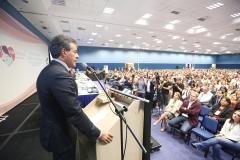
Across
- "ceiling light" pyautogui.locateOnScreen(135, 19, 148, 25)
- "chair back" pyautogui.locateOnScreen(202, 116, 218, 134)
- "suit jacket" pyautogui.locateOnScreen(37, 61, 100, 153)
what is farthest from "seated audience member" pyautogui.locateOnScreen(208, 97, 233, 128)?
"ceiling light" pyautogui.locateOnScreen(135, 19, 148, 25)

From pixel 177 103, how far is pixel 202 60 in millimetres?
30858

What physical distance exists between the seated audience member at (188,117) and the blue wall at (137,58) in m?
17.4

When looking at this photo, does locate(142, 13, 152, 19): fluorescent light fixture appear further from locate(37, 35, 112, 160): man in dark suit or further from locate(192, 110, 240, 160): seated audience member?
locate(37, 35, 112, 160): man in dark suit

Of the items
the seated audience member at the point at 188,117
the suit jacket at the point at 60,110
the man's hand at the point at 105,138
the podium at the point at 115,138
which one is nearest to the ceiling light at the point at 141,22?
the seated audience member at the point at 188,117

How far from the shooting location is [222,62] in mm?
30312

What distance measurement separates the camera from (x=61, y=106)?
Answer: 1.18 meters

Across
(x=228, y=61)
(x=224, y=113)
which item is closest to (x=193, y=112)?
(x=224, y=113)

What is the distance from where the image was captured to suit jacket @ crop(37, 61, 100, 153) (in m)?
1.15

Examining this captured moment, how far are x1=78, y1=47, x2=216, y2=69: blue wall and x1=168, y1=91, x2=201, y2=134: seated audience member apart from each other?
57.1 feet

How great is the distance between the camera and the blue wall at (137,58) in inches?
804

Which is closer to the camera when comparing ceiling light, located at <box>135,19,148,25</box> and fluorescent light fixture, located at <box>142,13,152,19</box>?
fluorescent light fixture, located at <box>142,13,152,19</box>

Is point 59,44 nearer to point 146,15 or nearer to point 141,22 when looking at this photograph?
point 146,15

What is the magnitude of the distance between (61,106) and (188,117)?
11.0 feet


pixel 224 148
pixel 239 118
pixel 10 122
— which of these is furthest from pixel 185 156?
pixel 10 122
